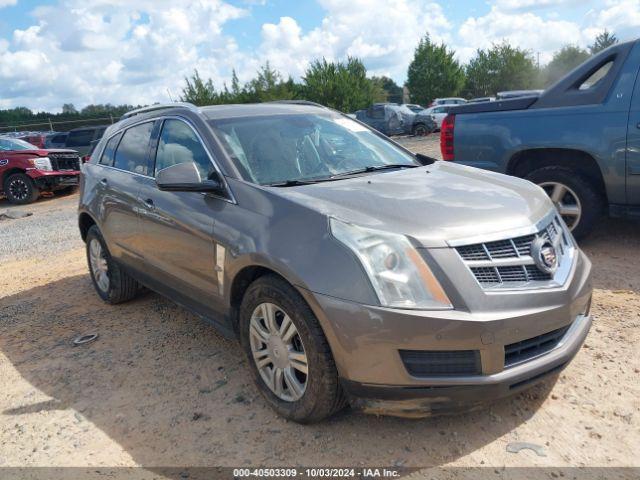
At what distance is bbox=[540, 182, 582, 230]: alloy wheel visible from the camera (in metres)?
5.14

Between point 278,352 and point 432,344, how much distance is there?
2.88 ft

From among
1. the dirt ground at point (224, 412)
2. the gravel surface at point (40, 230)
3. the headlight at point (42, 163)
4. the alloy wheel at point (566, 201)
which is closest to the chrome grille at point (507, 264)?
the dirt ground at point (224, 412)

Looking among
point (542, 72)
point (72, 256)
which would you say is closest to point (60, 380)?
point (72, 256)

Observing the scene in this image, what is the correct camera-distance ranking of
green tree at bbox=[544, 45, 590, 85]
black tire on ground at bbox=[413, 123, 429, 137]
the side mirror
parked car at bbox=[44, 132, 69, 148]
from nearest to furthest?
the side mirror → parked car at bbox=[44, 132, 69, 148] → black tire on ground at bbox=[413, 123, 429, 137] → green tree at bbox=[544, 45, 590, 85]

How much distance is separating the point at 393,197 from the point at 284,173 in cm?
76

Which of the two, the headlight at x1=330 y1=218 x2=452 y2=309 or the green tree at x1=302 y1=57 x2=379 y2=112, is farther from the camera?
the green tree at x1=302 y1=57 x2=379 y2=112

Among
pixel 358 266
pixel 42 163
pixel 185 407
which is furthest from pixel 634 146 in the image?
pixel 42 163

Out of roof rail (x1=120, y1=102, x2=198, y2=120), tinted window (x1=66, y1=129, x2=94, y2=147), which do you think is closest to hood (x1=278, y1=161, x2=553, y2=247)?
roof rail (x1=120, y1=102, x2=198, y2=120)

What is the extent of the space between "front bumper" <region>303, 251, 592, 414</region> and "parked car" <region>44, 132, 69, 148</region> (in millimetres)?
20185

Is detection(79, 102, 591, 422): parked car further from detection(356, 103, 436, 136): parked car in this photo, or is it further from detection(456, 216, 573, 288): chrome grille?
detection(356, 103, 436, 136): parked car

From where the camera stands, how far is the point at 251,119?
3.74 metres

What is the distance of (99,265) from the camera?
5.17 m

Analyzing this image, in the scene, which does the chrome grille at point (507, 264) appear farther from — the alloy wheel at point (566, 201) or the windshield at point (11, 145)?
the windshield at point (11, 145)

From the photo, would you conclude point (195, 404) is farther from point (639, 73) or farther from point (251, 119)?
point (639, 73)
